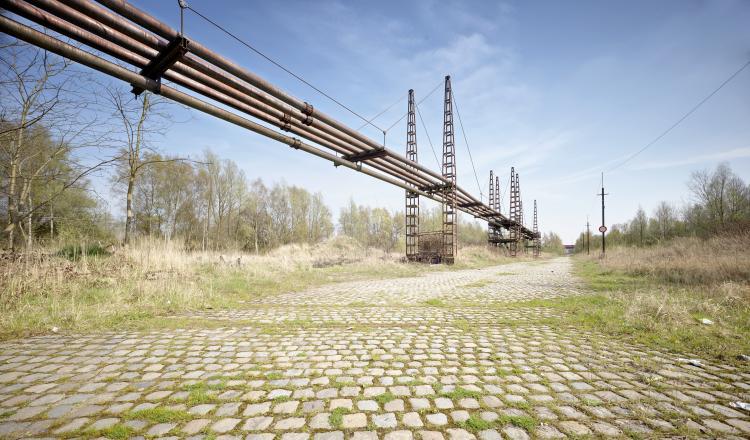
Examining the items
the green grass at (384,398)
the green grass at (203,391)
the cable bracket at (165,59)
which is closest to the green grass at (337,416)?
the green grass at (384,398)

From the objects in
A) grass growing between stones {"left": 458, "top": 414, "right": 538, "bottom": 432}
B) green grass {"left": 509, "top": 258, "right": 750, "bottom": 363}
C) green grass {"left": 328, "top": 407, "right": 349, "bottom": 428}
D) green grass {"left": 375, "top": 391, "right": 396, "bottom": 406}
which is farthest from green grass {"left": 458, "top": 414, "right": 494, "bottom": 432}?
green grass {"left": 509, "top": 258, "right": 750, "bottom": 363}

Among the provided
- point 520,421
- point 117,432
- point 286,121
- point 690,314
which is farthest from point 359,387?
point 286,121

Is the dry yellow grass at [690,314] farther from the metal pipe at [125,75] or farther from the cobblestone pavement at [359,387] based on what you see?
the metal pipe at [125,75]

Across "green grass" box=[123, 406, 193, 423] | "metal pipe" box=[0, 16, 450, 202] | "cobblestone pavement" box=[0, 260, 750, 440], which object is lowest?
"cobblestone pavement" box=[0, 260, 750, 440]

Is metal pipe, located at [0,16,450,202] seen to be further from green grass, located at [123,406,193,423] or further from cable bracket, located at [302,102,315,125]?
green grass, located at [123,406,193,423]

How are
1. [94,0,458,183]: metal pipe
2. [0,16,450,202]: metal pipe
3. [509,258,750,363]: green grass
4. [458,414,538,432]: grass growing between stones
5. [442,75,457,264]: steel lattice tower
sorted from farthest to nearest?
[442,75,457,264]: steel lattice tower, [94,0,458,183]: metal pipe, [0,16,450,202]: metal pipe, [509,258,750,363]: green grass, [458,414,538,432]: grass growing between stones

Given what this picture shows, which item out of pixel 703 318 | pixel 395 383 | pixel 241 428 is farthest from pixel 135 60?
pixel 703 318

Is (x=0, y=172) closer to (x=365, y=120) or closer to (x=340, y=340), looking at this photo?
(x=340, y=340)

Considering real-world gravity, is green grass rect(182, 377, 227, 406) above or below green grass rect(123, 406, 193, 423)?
below

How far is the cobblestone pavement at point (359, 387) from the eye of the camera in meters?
1.86

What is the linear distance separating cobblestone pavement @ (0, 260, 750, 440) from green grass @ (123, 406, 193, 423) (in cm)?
1

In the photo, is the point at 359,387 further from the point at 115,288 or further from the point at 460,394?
the point at 115,288

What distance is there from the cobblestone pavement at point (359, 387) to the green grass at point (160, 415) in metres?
0.01

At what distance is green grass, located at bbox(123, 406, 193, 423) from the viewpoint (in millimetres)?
1946
